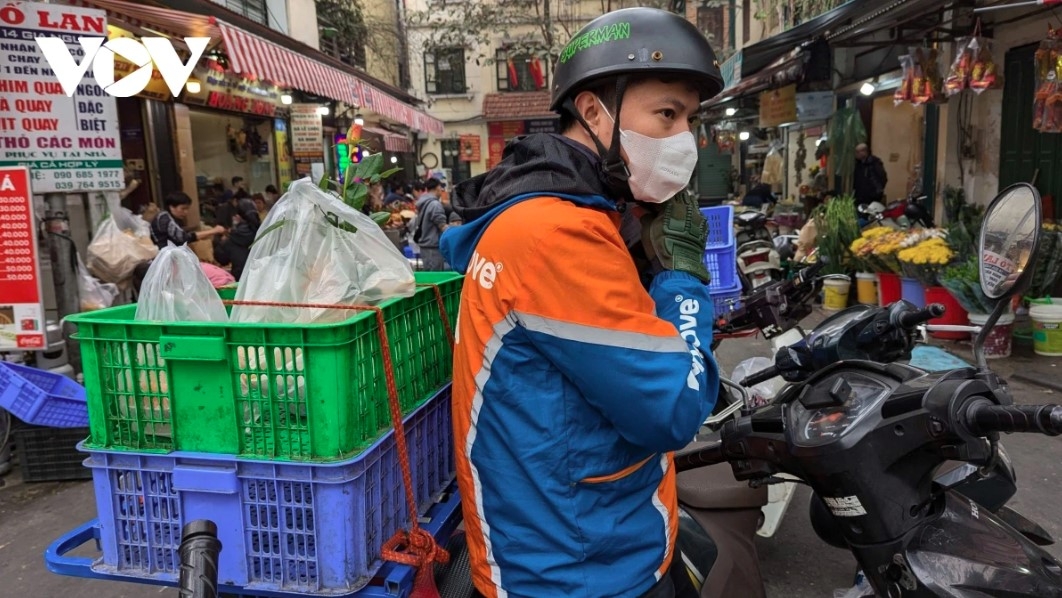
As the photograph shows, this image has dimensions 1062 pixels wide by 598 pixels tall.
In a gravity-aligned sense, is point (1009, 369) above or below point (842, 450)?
below

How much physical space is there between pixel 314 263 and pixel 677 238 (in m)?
0.92

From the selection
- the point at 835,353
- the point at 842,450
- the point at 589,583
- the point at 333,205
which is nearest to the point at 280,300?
the point at 333,205

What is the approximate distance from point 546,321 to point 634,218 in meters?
0.42

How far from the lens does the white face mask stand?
1.50 m

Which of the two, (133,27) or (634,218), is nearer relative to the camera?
(634,218)

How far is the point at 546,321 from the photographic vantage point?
125 cm

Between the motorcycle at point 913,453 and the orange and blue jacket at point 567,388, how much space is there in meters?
0.47

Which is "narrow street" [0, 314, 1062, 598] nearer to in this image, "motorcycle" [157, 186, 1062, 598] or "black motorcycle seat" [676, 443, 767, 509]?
"black motorcycle seat" [676, 443, 767, 509]

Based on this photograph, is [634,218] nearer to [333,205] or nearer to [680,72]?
[680,72]

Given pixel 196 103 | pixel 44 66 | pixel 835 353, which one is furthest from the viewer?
pixel 196 103

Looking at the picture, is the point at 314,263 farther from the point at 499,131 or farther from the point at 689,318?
the point at 499,131

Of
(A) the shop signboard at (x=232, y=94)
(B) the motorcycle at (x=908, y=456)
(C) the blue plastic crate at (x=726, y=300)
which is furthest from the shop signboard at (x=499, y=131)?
(B) the motorcycle at (x=908, y=456)

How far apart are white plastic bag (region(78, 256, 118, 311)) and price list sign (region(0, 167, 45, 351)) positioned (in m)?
0.63

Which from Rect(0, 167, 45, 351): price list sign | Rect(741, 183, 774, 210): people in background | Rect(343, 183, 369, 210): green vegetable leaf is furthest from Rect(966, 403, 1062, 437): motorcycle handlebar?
Rect(741, 183, 774, 210): people in background
